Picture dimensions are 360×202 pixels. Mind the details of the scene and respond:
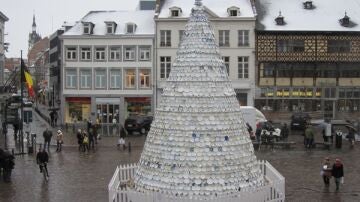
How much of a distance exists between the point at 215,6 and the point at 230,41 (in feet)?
11.4

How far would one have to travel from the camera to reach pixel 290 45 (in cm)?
4647

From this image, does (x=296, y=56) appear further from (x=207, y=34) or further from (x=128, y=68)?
(x=207, y=34)

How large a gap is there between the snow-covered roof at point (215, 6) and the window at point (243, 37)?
4.54ft

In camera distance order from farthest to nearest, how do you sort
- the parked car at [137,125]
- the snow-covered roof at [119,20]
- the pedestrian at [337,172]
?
1. the snow-covered roof at [119,20]
2. the parked car at [137,125]
3. the pedestrian at [337,172]

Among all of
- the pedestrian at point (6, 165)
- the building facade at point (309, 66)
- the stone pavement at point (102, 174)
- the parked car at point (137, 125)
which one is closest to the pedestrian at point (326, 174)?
the stone pavement at point (102, 174)

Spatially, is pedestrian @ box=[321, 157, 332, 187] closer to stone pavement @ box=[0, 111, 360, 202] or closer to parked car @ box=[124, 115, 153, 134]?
stone pavement @ box=[0, 111, 360, 202]

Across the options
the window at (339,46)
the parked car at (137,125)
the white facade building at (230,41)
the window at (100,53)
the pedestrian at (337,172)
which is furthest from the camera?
the window at (100,53)

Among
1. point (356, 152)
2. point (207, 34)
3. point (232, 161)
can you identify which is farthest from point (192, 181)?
point (356, 152)

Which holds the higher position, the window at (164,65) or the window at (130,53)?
the window at (130,53)

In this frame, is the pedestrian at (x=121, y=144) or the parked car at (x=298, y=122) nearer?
the pedestrian at (x=121, y=144)

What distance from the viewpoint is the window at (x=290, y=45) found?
152 ft

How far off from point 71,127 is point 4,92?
561 cm

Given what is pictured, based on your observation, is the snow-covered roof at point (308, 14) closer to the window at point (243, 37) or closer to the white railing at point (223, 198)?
the window at point (243, 37)

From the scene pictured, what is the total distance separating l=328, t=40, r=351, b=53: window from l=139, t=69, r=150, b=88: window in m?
14.8
